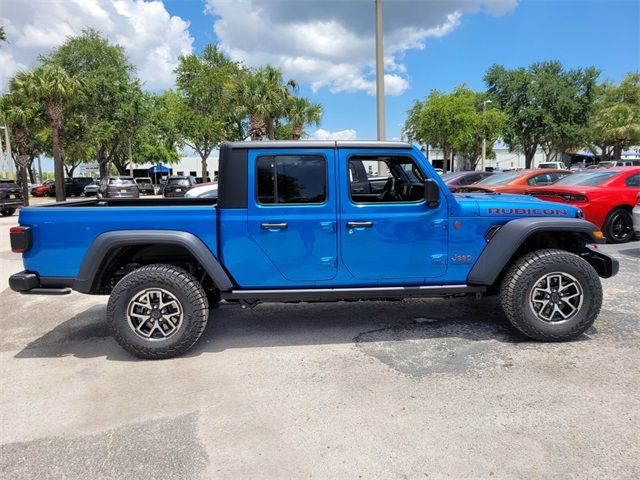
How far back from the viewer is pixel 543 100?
3944cm

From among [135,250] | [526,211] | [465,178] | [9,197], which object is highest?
[465,178]

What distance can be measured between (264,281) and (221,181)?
3.13ft

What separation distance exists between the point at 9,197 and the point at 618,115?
41.4 metres

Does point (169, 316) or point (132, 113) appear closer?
point (169, 316)

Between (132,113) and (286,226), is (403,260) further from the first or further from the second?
(132,113)

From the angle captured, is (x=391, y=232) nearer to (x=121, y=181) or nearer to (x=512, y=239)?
(x=512, y=239)

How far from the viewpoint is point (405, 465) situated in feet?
8.41

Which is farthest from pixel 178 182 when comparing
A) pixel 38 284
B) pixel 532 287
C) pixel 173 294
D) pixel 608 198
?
pixel 532 287

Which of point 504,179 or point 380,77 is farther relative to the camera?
point 380,77

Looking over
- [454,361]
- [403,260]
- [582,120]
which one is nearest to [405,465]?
[454,361]

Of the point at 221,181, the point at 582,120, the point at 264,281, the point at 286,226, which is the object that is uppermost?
the point at 582,120

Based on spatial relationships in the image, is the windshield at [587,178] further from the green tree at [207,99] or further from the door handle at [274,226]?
the green tree at [207,99]

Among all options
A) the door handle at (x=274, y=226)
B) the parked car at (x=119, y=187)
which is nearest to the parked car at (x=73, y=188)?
the parked car at (x=119, y=187)

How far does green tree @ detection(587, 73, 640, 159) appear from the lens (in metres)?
36.6
